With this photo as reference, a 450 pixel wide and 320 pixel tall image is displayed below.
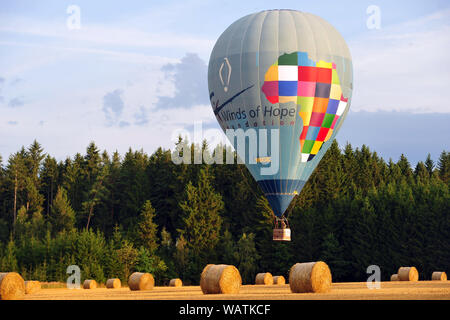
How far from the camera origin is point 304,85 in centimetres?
4453

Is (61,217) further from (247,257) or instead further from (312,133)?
(312,133)

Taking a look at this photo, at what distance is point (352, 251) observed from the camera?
73438 mm

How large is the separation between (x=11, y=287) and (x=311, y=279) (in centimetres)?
1373

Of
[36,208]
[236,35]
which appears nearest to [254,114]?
[236,35]

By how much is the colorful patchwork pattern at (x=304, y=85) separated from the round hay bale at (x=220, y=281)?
12263 millimetres

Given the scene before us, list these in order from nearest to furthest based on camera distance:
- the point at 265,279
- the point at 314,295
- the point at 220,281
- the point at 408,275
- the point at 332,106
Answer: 1. the point at 314,295
2. the point at 220,281
3. the point at 332,106
4. the point at 408,275
5. the point at 265,279

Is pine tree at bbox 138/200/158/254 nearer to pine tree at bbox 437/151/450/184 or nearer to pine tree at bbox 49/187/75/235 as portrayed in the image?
pine tree at bbox 49/187/75/235

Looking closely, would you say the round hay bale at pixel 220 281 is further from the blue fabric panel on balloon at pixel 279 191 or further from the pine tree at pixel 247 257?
the pine tree at pixel 247 257

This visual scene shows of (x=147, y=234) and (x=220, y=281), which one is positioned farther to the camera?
(x=147, y=234)

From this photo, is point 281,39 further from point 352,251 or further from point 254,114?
point 352,251

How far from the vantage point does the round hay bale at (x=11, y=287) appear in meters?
35.3

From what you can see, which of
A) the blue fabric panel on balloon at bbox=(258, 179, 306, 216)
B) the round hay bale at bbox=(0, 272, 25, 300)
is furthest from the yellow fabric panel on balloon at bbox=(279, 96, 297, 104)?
the round hay bale at bbox=(0, 272, 25, 300)

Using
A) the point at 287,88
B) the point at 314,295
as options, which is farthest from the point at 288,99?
the point at 314,295

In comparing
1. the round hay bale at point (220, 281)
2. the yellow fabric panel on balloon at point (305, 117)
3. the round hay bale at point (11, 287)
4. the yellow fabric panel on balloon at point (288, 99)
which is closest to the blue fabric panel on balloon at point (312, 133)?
the yellow fabric panel on balloon at point (305, 117)
